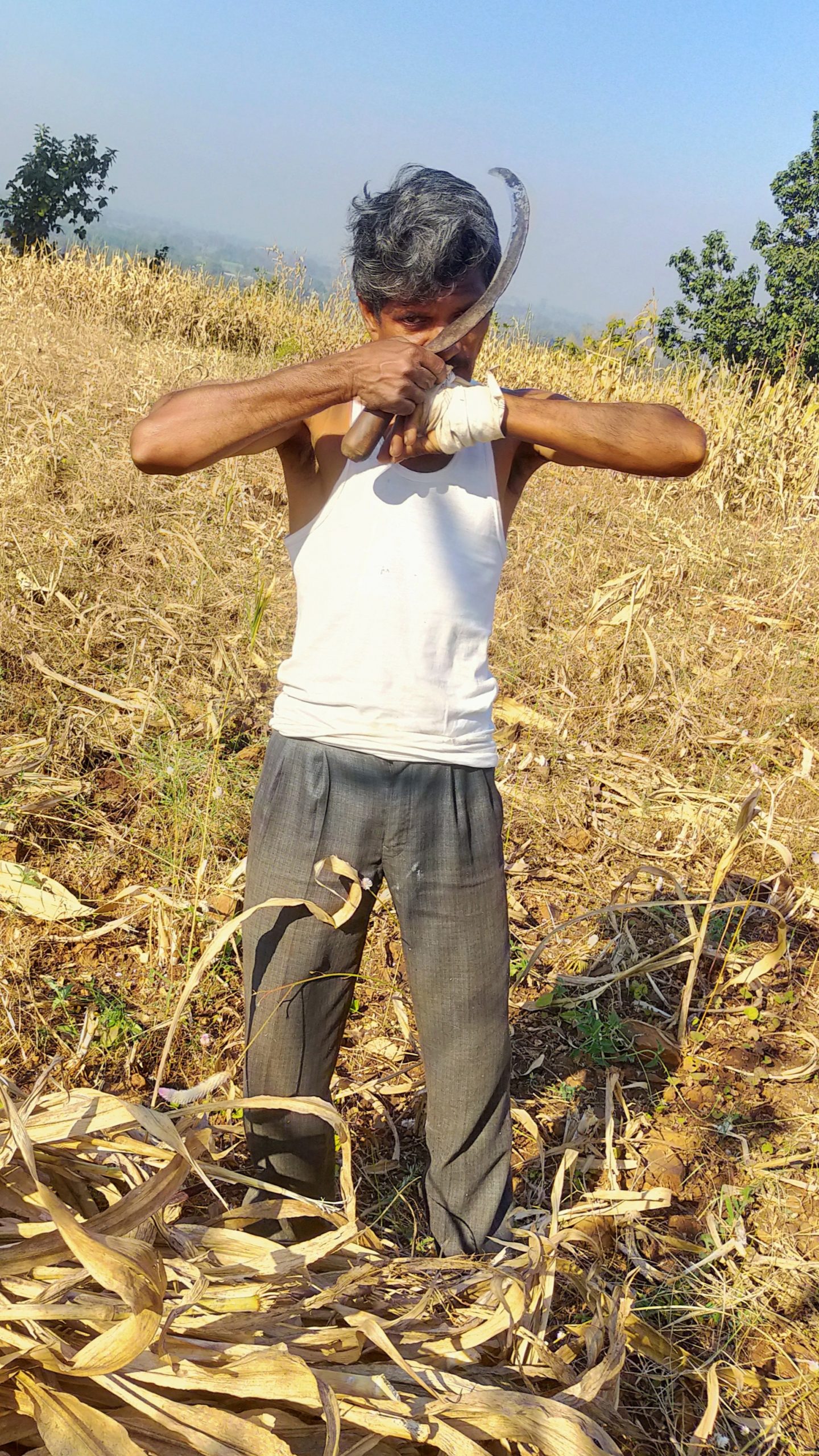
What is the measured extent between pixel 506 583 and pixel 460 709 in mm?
3809

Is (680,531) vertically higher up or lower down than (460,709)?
higher up

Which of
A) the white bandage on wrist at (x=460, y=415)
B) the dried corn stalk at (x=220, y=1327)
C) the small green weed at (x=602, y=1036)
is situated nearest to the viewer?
the dried corn stalk at (x=220, y=1327)

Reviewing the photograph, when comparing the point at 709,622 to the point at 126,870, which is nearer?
the point at 126,870

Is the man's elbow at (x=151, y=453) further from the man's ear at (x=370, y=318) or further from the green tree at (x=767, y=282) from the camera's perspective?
the green tree at (x=767, y=282)

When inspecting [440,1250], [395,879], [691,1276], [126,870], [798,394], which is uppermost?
[798,394]

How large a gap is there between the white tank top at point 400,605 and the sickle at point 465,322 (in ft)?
0.18

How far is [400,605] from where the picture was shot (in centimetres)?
147

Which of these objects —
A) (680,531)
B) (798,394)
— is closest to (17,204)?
(798,394)

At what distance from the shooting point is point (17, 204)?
17.2 meters

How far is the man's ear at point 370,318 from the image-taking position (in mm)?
1534

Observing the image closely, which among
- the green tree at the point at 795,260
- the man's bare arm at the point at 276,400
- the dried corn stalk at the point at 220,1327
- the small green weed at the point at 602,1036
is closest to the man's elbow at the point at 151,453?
the man's bare arm at the point at 276,400

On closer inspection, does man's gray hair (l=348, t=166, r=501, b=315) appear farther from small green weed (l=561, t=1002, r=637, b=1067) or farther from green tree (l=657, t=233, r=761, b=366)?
green tree (l=657, t=233, r=761, b=366)

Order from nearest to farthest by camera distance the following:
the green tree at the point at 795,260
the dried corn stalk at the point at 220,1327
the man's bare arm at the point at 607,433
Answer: the dried corn stalk at the point at 220,1327
the man's bare arm at the point at 607,433
the green tree at the point at 795,260

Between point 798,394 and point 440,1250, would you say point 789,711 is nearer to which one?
point 440,1250
